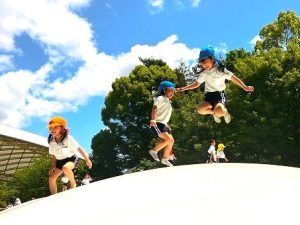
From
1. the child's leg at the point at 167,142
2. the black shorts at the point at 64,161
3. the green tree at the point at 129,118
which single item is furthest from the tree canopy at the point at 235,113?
the black shorts at the point at 64,161

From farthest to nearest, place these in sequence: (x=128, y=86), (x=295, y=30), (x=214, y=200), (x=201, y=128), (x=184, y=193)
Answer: (x=128, y=86), (x=295, y=30), (x=201, y=128), (x=184, y=193), (x=214, y=200)

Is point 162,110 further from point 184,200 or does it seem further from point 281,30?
point 281,30

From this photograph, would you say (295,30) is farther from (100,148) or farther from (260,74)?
(100,148)

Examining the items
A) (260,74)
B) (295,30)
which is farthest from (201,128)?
(295,30)

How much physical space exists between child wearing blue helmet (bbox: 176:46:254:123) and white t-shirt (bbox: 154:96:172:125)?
0.68 m

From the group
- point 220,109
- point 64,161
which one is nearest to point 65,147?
point 64,161

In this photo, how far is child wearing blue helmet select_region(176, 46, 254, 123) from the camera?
9.81 m

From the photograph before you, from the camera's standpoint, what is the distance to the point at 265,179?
463 cm

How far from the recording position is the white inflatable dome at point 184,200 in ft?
11.6

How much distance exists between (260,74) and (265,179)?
110 feet

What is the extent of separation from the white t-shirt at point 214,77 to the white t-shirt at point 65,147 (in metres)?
2.89

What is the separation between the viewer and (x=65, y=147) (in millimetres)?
8734

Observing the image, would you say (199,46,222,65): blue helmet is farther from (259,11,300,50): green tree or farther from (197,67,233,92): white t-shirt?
(259,11,300,50): green tree

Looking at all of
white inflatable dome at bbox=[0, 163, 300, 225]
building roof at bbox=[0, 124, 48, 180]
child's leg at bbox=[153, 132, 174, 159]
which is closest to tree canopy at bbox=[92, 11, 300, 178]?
building roof at bbox=[0, 124, 48, 180]
